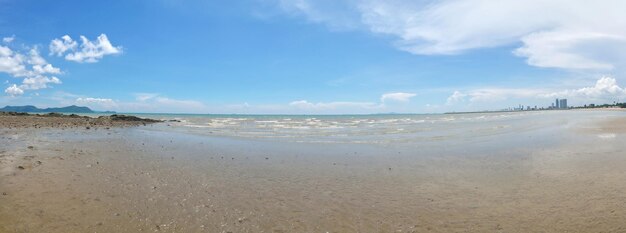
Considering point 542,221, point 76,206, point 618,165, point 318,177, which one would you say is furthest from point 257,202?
point 618,165

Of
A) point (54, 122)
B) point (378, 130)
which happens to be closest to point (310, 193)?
point (378, 130)

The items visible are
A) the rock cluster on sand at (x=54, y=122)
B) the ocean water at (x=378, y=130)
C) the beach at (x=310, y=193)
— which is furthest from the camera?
the rock cluster on sand at (x=54, y=122)

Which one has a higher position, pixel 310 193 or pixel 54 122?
pixel 54 122

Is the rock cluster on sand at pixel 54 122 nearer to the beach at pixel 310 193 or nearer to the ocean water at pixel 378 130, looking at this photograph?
the ocean water at pixel 378 130

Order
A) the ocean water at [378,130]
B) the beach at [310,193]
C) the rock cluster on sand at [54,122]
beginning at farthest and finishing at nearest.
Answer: the rock cluster on sand at [54,122], the ocean water at [378,130], the beach at [310,193]

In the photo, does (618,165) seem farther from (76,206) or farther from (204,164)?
(76,206)

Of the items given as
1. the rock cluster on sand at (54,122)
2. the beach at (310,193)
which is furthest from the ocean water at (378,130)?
the beach at (310,193)

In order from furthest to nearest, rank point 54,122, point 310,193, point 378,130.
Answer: point 54,122 < point 378,130 < point 310,193

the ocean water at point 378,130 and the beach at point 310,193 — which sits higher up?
the ocean water at point 378,130

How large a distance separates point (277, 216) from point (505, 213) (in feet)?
14.3

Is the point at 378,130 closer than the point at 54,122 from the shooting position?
Yes

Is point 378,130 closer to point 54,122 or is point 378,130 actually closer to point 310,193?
point 310,193

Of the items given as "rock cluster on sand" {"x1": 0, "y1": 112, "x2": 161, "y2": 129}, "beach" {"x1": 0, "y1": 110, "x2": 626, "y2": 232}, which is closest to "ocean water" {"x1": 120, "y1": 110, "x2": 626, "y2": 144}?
"rock cluster on sand" {"x1": 0, "y1": 112, "x2": 161, "y2": 129}

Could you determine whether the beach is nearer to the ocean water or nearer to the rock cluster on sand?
the ocean water
